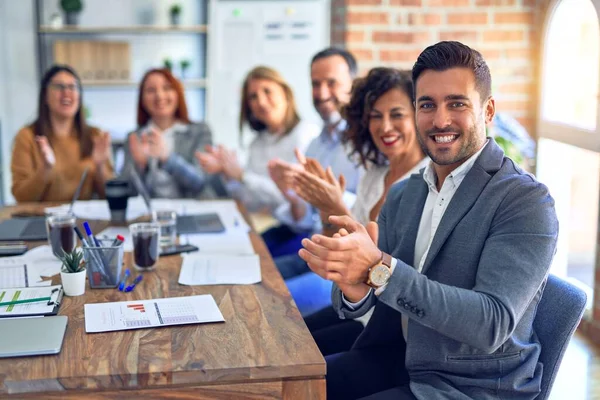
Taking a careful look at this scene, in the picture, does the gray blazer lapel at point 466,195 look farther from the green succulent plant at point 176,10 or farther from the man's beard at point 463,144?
the green succulent plant at point 176,10

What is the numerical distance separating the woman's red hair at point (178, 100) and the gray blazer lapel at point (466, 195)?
2179mm

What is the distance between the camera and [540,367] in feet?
4.76

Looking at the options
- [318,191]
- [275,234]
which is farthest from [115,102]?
[318,191]

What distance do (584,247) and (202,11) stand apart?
3.61 m

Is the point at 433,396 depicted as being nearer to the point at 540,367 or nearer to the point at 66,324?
the point at 540,367

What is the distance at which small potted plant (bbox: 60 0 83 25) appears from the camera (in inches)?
224

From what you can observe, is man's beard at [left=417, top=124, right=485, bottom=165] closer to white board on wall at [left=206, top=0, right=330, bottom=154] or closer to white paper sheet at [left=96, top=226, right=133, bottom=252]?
white paper sheet at [left=96, top=226, right=133, bottom=252]

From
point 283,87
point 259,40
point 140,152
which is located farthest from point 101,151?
point 259,40

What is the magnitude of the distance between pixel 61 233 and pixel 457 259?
116 centimetres

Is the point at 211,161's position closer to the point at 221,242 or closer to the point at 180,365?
the point at 221,242

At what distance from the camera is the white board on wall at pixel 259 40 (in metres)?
5.97

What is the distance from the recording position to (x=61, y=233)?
203cm

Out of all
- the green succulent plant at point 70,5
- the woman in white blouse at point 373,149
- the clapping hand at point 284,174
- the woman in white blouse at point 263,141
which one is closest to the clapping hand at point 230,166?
the woman in white blouse at point 263,141

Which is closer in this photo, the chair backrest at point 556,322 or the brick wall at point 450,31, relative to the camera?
the chair backrest at point 556,322
